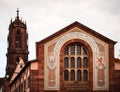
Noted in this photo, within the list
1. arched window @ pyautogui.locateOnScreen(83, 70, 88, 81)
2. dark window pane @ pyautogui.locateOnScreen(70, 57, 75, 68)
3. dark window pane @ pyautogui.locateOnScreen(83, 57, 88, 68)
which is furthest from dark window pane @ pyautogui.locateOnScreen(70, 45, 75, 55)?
arched window @ pyautogui.locateOnScreen(83, 70, 88, 81)

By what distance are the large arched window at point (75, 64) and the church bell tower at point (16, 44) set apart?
42.5m

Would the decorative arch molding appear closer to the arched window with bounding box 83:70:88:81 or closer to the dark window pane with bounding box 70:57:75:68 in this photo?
the arched window with bounding box 83:70:88:81

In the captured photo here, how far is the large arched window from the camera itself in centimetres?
6144

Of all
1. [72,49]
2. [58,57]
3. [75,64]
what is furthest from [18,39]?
[75,64]

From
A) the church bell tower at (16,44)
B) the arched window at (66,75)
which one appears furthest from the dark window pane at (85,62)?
the church bell tower at (16,44)

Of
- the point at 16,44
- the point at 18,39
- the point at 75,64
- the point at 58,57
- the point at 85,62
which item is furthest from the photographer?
the point at 18,39

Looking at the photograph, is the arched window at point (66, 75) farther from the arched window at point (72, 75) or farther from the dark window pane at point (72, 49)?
the dark window pane at point (72, 49)

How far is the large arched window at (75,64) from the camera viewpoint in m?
61.4

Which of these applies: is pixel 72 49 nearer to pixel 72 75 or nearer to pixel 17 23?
pixel 72 75

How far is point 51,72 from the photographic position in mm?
60781

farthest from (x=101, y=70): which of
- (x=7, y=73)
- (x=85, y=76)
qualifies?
(x=7, y=73)

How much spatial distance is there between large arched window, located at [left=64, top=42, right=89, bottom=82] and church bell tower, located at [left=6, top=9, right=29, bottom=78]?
4246 centimetres

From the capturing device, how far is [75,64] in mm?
61500

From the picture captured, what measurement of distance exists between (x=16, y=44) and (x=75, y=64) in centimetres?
4712
